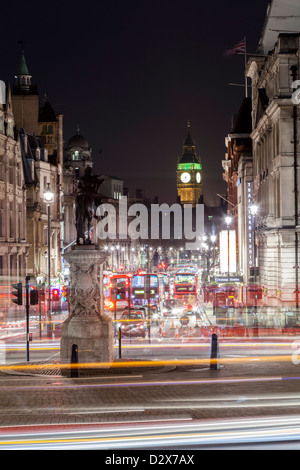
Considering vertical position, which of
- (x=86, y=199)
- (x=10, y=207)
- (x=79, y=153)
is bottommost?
(x=86, y=199)

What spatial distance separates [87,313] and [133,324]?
19.4 metres

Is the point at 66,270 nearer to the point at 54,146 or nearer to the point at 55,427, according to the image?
the point at 54,146

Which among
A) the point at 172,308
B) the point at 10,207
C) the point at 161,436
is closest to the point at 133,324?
→ the point at 172,308

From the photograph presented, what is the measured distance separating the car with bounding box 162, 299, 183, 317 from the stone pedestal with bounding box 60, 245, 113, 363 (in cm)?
3482

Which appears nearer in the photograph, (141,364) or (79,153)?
(141,364)

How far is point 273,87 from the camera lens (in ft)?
196

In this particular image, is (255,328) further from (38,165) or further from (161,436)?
(38,165)

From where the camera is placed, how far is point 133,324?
44.5 meters

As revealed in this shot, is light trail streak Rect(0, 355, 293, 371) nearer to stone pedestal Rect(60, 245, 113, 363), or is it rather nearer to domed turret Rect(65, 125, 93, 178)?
stone pedestal Rect(60, 245, 113, 363)

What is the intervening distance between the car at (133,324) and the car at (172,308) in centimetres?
1134

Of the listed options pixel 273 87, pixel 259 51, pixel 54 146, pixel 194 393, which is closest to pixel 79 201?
pixel 194 393

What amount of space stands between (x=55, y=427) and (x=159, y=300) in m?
54.8

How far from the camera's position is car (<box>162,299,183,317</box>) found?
60912 mm

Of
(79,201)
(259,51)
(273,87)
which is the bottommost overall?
(79,201)
